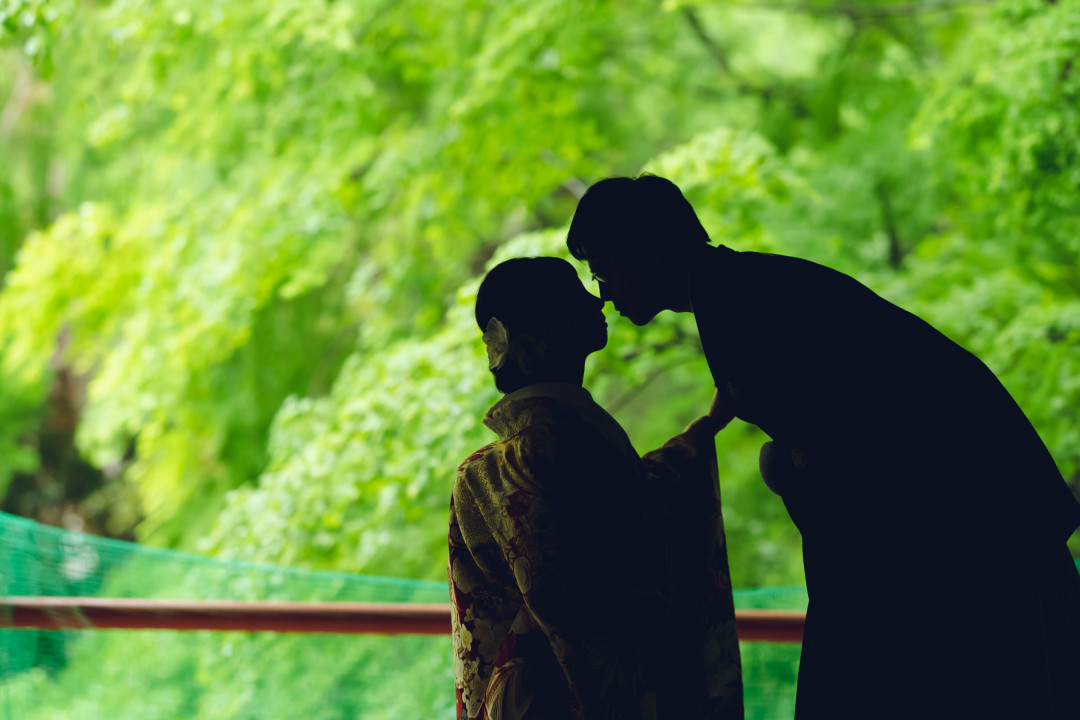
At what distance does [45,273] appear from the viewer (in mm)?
3762

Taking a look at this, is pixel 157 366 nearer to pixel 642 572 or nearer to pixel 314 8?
pixel 314 8

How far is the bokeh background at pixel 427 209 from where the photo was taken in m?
2.69

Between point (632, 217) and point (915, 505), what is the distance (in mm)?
438

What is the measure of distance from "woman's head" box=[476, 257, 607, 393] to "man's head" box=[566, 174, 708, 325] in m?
0.05

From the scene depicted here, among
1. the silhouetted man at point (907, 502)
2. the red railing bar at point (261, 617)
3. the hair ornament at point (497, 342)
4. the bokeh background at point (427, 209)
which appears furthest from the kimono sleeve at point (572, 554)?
the bokeh background at point (427, 209)

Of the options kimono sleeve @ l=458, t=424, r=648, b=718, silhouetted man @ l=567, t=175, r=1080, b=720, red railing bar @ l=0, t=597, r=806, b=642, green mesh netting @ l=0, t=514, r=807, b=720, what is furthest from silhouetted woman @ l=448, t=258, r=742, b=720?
green mesh netting @ l=0, t=514, r=807, b=720

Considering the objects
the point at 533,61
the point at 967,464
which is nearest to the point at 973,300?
the point at 533,61

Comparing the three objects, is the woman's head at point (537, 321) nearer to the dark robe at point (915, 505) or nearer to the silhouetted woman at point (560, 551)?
the silhouetted woman at point (560, 551)

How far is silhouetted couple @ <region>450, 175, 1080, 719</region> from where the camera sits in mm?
800

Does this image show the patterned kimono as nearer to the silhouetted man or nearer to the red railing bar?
the silhouetted man

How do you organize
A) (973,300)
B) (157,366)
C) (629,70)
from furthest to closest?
(629,70)
(157,366)
(973,300)

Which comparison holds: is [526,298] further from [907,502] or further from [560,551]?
[907,502]

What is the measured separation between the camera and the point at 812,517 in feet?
2.77

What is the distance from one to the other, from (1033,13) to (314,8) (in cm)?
258
